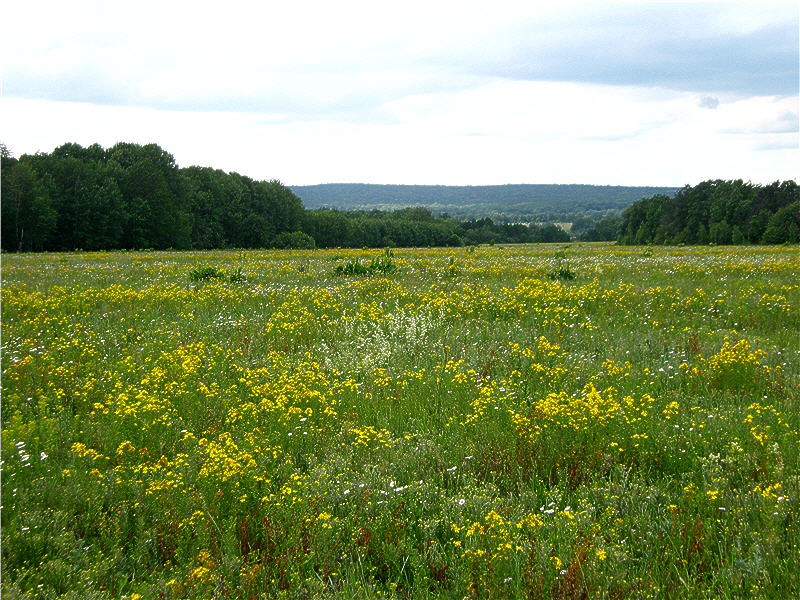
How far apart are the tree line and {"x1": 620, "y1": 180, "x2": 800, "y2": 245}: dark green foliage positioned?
195ft

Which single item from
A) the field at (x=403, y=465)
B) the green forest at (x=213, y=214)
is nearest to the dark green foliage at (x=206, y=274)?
the field at (x=403, y=465)

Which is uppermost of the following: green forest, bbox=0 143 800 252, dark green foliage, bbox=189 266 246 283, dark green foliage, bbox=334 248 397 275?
green forest, bbox=0 143 800 252

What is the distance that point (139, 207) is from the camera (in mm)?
56219

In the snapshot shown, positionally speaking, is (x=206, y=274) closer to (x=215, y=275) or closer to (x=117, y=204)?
(x=215, y=275)

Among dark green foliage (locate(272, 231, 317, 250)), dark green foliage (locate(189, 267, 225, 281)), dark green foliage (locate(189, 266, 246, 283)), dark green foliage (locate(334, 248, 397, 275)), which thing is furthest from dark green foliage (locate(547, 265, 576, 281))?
dark green foliage (locate(272, 231, 317, 250))

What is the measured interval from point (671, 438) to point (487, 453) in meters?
1.63

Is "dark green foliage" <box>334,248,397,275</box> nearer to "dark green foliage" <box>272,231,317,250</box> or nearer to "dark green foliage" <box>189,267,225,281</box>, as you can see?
"dark green foliage" <box>189,267,225,281</box>

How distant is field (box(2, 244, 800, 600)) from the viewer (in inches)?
119

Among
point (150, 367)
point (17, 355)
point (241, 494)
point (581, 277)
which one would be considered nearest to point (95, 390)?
point (150, 367)

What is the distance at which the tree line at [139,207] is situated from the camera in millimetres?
47281

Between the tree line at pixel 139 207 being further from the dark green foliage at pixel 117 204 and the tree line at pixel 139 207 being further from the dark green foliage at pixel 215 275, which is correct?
the dark green foliage at pixel 215 275

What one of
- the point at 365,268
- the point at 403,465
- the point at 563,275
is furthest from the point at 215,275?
the point at 403,465

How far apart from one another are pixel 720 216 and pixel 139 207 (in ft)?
287

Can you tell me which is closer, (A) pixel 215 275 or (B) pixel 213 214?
(A) pixel 215 275
